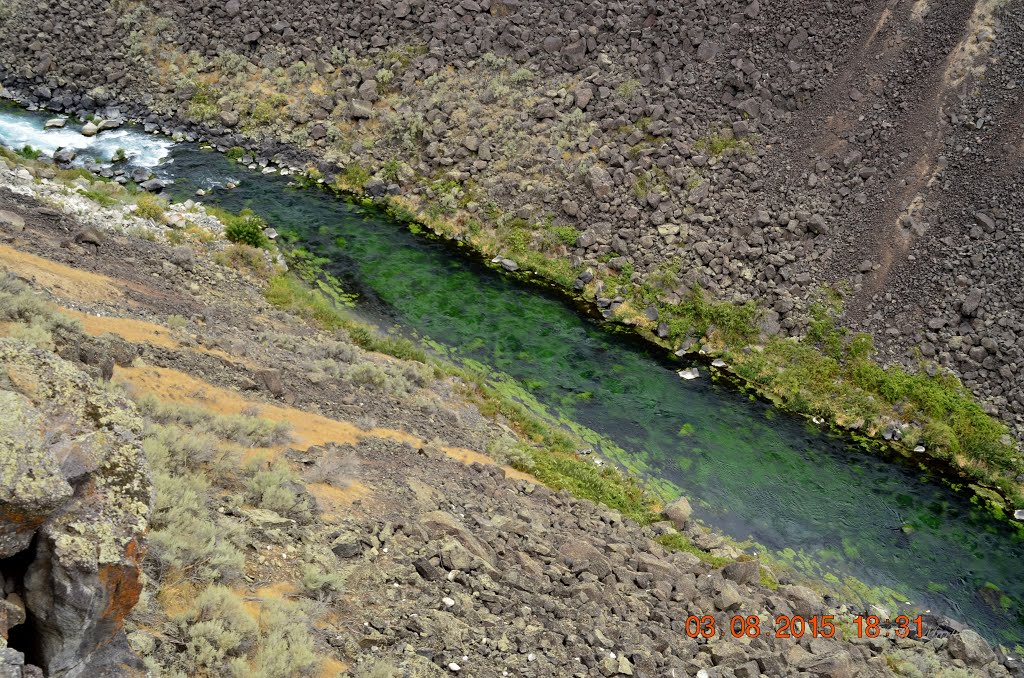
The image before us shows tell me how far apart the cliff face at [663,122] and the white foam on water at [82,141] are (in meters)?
2.07

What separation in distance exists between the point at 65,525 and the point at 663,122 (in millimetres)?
35801

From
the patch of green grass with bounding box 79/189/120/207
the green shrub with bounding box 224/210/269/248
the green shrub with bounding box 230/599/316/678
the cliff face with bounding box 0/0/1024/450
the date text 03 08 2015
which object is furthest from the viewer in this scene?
the cliff face with bounding box 0/0/1024/450

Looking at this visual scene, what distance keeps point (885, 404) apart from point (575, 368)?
12.0 m

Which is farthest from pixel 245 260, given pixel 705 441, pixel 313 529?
pixel 313 529

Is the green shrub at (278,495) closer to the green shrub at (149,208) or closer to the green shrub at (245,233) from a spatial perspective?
the green shrub at (245,233)

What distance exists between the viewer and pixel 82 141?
4147 centimetres

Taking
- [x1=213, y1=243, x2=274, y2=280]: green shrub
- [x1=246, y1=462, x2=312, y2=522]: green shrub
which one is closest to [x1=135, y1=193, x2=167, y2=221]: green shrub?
[x1=213, y1=243, x2=274, y2=280]: green shrub

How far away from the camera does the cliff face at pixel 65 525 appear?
7.92 m

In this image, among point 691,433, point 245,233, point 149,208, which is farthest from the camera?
point 245,233

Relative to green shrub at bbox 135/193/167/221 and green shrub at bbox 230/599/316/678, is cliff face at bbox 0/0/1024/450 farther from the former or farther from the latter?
green shrub at bbox 230/599/316/678

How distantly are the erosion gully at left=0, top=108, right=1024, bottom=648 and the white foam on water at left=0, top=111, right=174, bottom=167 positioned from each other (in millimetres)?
553

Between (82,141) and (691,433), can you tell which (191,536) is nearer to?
(691,433)

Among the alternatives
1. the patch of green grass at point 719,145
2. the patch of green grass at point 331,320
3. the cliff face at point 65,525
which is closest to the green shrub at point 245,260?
the patch of green grass at point 331,320

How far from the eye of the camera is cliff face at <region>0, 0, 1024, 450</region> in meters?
34.5
